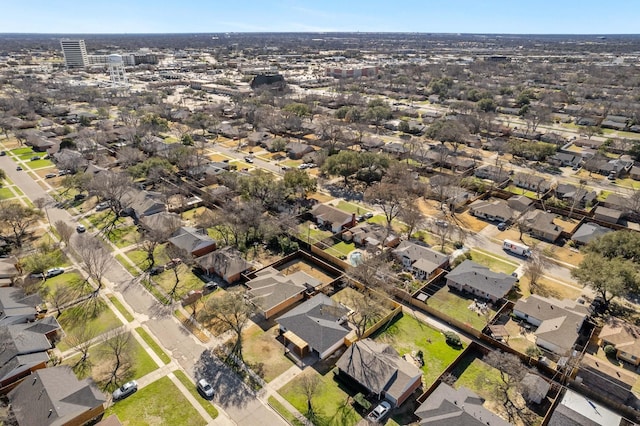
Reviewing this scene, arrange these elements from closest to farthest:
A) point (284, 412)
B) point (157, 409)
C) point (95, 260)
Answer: point (284, 412)
point (157, 409)
point (95, 260)

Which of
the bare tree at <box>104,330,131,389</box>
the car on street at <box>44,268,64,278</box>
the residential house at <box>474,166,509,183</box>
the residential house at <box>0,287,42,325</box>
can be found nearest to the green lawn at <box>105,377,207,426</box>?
the bare tree at <box>104,330,131,389</box>

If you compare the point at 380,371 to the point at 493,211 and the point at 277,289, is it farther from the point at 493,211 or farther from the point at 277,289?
the point at 493,211

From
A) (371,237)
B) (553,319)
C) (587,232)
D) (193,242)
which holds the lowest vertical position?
(371,237)

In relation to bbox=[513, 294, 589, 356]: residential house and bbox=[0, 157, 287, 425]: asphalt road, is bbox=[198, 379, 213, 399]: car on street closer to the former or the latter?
bbox=[0, 157, 287, 425]: asphalt road

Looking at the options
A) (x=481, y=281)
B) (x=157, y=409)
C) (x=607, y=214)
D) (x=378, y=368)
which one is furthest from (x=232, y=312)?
(x=607, y=214)

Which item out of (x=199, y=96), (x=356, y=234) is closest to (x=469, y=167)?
(x=356, y=234)

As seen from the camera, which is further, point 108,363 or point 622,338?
point 622,338
